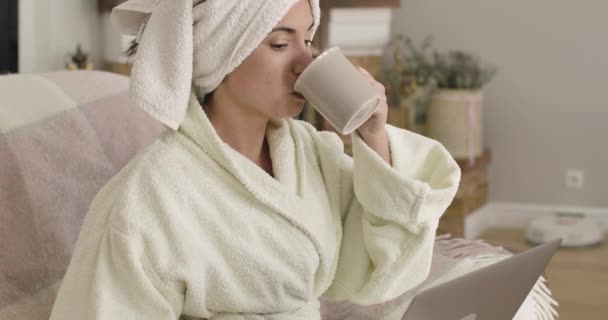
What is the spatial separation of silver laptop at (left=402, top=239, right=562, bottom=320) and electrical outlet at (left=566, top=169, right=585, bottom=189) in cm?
267

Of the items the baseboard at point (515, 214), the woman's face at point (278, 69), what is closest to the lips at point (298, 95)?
the woman's face at point (278, 69)

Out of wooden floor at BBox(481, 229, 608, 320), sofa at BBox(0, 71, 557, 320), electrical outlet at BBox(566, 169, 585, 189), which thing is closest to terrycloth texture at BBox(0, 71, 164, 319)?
sofa at BBox(0, 71, 557, 320)

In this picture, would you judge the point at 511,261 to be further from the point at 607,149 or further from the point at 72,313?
the point at 607,149

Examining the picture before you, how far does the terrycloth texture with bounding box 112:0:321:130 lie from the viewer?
1.11 m

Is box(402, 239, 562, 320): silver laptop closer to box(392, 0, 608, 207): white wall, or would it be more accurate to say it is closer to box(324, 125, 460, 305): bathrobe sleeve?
box(324, 125, 460, 305): bathrobe sleeve

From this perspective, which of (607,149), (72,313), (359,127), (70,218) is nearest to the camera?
(72,313)

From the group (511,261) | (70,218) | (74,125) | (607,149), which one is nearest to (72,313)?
(70,218)

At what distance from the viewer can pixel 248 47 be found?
44.8 inches

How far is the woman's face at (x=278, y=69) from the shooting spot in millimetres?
1157

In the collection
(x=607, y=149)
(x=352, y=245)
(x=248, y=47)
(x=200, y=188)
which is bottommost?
(x=607, y=149)

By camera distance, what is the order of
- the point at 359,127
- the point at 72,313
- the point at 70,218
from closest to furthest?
the point at 72,313 → the point at 359,127 → the point at 70,218

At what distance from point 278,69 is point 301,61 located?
33 millimetres

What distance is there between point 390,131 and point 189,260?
0.35m

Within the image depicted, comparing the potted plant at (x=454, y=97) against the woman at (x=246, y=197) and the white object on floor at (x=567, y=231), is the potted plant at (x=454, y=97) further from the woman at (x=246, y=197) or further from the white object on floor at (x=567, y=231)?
the woman at (x=246, y=197)
